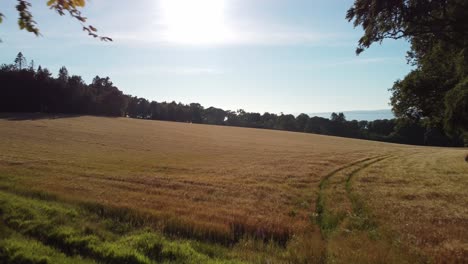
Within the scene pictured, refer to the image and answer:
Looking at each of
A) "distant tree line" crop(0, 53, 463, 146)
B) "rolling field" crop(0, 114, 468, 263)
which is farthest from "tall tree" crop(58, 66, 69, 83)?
"rolling field" crop(0, 114, 468, 263)

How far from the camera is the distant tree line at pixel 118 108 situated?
82062 mm

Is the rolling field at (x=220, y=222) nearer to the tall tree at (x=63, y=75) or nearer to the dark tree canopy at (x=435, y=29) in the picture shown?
the dark tree canopy at (x=435, y=29)

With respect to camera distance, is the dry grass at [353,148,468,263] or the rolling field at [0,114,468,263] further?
the dry grass at [353,148,468,263]

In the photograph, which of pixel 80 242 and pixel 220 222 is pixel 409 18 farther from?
pixel 80 242

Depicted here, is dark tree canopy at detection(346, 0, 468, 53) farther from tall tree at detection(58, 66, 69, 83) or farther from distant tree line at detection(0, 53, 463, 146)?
tall tree at detection(58, 66, 69, 83)

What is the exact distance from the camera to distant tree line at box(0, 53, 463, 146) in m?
82.1

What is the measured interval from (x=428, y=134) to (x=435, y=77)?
80.2 meters

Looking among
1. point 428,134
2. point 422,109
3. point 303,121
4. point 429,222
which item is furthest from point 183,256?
point 303,121

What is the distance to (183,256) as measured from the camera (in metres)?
6.51

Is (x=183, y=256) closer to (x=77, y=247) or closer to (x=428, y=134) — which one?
(x=77, y=247)

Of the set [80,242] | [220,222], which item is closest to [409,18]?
[220,222]

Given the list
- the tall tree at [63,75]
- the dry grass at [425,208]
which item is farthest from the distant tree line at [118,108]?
the dry grass at [425,208]

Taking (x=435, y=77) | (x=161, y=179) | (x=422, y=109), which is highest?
(x=435, y=77)

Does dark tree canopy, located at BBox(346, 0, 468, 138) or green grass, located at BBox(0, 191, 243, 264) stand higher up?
dark tree canopy, located at BBox(346, 0, 468, 138)
